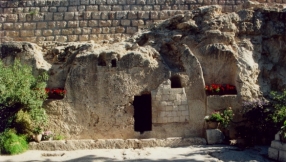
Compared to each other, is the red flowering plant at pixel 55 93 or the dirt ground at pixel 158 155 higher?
the red flowering plant at pixel 55 93

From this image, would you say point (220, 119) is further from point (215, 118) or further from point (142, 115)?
point (142, 115)

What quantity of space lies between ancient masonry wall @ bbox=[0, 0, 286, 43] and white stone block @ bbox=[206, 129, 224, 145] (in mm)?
4150

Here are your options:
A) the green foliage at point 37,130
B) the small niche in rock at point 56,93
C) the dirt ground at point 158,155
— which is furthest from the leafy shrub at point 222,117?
the green foliage at point 37,130

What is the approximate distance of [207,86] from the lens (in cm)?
941

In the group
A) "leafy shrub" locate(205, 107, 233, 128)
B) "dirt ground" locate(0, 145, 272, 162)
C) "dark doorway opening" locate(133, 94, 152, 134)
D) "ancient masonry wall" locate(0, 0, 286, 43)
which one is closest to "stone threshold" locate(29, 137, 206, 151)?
"dirt ground" locate(0, 145, 272, 162)

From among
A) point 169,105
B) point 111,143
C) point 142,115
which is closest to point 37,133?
point 111,143

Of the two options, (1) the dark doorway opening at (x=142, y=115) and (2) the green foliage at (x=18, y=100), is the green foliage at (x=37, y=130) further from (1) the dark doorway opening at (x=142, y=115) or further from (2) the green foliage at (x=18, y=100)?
(1) the dark doorway opening at (x=142, y=115)

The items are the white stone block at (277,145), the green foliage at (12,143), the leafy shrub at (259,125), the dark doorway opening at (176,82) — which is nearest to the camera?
the white stone block at (277,145)

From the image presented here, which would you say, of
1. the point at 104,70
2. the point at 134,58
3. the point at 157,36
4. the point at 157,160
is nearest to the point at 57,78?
the point at 104,70

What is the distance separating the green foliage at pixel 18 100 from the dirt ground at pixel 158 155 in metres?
0.94

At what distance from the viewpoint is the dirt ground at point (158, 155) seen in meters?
7.22

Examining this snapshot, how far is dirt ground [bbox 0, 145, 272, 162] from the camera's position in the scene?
7223 millimetres

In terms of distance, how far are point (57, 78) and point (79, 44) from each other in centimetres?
123

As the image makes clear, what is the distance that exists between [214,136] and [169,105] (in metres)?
1.53
